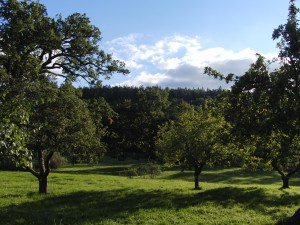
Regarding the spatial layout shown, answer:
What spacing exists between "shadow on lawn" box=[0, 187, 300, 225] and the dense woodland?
2868mm

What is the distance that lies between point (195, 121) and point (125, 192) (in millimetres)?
10269

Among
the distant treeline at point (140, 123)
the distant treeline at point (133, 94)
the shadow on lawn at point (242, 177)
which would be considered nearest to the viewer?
the shadow on lawn at point (242, 177)

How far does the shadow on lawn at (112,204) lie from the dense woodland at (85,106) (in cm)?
287

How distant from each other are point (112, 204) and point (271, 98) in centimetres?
1235

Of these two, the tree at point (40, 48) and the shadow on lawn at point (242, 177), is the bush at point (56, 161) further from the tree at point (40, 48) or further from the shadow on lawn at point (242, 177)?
the tree at point (40, 48)

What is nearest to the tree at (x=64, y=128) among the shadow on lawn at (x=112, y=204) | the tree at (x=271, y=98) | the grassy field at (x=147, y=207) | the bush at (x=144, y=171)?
the grassy field at (x=147, y=207)

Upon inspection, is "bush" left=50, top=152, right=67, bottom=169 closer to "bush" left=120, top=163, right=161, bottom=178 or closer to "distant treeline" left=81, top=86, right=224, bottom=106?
"bush" left=120, top=163, right=161, bottom=178

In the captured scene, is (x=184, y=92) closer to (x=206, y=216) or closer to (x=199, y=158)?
(x=199, y=158)

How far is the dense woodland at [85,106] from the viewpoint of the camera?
14.9 metres

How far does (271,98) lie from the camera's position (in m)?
16.1

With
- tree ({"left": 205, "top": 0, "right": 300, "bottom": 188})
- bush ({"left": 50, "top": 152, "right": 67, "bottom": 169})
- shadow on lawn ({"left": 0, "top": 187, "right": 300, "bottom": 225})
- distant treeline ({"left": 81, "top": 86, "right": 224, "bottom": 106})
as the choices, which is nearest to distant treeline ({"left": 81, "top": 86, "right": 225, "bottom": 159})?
bush ({"left": 50, "top": 152, "right": 67, "bottom": 169})

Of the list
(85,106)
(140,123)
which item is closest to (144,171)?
(85,106)

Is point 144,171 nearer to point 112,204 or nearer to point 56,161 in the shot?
point 56,161

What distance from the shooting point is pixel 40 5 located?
2375 cm
